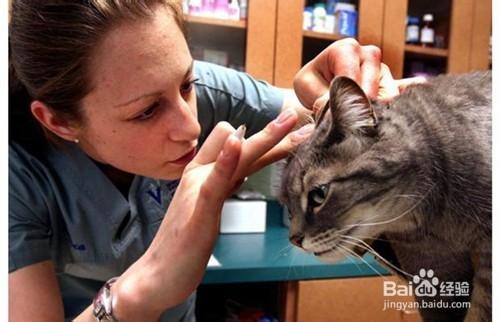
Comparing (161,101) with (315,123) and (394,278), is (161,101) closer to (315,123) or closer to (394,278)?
(315,123)

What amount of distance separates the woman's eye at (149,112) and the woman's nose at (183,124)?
2 cm

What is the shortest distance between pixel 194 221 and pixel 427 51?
291 mm

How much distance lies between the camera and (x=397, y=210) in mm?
328

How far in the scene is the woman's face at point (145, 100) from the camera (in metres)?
0.39

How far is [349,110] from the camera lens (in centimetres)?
32

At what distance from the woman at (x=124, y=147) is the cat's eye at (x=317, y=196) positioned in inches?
1.7

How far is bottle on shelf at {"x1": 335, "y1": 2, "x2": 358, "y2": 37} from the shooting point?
423 mm

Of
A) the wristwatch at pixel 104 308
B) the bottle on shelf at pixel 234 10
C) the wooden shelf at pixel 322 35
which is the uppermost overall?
the bottle on shelf at pixel 234 10

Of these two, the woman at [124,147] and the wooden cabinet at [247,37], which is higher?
the wooden cabinet at [247,37]

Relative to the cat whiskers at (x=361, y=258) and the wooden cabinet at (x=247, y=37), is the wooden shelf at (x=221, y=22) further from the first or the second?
the cat whiskers at (x=361, y=258)

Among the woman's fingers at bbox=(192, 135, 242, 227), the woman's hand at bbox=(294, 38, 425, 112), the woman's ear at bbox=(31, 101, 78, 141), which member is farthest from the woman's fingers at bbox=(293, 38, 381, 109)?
the woman's ear at bbox=(31, 101, 78, 141)

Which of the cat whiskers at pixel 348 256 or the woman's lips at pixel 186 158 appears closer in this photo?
the cat whiskers at pixel 348 256

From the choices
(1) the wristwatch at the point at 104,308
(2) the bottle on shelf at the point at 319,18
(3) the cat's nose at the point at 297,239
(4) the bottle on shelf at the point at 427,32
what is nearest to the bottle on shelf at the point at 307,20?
(2) the bottle on shelf at the point at 319,18

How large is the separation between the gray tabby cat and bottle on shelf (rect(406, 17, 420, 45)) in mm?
81
